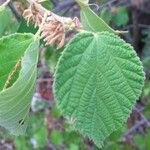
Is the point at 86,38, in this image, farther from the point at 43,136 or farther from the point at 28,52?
the point at 43,136

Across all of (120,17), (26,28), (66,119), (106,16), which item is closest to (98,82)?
(26,28)

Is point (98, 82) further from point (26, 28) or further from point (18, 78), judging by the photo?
point (26, 28)

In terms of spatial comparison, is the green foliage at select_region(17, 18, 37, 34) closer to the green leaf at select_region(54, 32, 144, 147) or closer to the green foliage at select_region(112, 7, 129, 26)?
the green leaf at select_region(54, 32, 144, 147)

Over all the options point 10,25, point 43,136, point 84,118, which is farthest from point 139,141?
point 84,118

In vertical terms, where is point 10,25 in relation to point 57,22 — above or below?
below

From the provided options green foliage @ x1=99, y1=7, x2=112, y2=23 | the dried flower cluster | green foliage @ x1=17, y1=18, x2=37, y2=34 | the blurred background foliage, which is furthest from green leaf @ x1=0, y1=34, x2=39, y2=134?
green foliage @ x1=99, y1=7, x2=112, y2=23

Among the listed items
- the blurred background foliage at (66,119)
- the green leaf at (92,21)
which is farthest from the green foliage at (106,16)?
the green leaf at (92,21)

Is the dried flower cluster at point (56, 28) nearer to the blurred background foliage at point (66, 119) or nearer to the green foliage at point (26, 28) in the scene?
the green foliage at point (26, 28)
